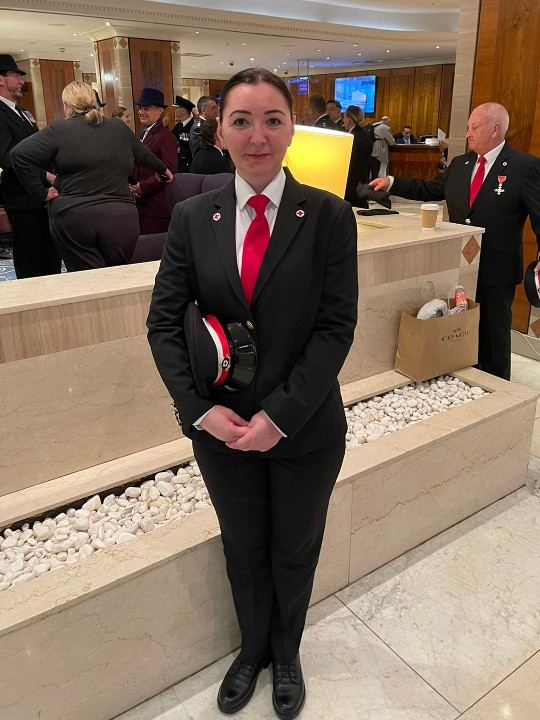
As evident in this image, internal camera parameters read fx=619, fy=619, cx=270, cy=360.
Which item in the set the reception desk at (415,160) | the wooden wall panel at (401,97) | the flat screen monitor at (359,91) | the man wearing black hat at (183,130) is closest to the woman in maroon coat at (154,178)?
the man wearing black hat at (183,130)

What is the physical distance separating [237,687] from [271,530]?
0.48 metres

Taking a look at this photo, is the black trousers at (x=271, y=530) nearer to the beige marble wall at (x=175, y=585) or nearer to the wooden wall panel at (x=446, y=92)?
the beige marble wall at (x=175, y=585)

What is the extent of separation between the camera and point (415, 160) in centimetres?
1062

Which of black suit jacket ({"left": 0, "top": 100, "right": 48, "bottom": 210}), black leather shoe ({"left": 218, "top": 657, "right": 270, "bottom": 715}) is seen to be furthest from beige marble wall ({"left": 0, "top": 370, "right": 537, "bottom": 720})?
black suit jacket ({"left": 0, "top": 100, "right": 48, "bottom": 210})

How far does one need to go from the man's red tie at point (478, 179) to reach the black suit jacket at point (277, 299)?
2112mm

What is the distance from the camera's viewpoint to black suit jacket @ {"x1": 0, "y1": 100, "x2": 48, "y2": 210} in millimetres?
3600

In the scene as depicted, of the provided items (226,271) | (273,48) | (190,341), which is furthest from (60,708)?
(273,48)

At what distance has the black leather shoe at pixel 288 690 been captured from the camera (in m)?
1.64

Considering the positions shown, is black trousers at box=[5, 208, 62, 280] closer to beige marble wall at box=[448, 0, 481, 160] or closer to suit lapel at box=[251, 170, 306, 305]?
beige marble wall at box=[448, 0, 481, 160]

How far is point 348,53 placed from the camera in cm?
1505

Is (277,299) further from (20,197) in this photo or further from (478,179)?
(20,197)

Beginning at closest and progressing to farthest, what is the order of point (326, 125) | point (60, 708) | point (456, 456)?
1. point (60, 708)
2. point (456, 456)
3. point (326, 125)

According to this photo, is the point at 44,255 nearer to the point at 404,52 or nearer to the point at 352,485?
the point at 352,485

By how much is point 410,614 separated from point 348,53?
15508mm
